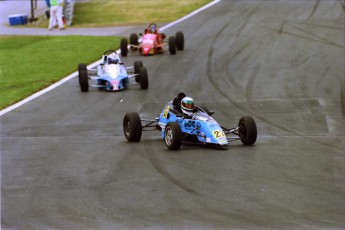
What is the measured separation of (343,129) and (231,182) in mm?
6595

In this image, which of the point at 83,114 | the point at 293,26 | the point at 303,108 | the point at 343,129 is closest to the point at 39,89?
the point at 83,114

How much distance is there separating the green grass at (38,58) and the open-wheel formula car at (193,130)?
679 centimetres

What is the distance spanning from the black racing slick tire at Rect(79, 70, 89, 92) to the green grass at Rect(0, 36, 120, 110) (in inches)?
61.3

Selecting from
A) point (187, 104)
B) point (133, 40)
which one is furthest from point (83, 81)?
point (187, 104)

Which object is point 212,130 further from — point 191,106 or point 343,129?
point 343,129

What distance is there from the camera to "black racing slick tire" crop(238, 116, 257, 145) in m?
17.8

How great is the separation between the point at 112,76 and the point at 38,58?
24.3 ft

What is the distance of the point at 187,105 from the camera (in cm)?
1844

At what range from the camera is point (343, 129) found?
20.7m

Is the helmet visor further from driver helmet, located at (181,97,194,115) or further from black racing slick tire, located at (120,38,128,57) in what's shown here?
black racing slick tire, located at (120,38,128,57)

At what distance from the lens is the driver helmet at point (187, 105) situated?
1844 centimetres

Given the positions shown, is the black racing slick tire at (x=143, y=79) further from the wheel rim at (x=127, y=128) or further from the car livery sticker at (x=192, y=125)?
the car livery sticker at (x=192, y=125)

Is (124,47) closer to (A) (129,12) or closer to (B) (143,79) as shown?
(B) (143,79)

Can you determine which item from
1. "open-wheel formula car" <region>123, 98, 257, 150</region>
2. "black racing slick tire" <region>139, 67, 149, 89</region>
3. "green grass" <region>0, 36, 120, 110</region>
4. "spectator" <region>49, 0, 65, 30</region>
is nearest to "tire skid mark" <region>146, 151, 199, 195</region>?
"open-wheel formula car" <region>123, 98, 257, 150</region>
